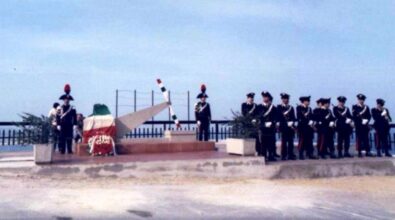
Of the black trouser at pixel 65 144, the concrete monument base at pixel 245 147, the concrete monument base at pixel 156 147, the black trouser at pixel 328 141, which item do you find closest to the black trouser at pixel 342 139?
the black trouser at pixel 328 141

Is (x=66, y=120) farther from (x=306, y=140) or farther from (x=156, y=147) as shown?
(x=306, y=140)

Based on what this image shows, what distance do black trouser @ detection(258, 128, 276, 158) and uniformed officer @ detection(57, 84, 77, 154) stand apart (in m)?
5.43

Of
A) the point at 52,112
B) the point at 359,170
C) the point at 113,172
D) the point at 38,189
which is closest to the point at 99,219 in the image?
the point at 38,189

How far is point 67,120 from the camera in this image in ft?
43.5

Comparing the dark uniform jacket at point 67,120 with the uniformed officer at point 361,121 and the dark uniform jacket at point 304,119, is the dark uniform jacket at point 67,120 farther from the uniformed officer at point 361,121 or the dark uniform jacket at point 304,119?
the uniformed officer at point 361,121

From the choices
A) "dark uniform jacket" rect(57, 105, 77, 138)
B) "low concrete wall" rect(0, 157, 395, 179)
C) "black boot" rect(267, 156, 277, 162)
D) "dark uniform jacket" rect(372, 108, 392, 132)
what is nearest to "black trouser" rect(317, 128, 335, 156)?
"low concrete wall" rect(0, 157, 395, 179)

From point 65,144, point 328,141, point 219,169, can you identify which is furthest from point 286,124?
point 65,144

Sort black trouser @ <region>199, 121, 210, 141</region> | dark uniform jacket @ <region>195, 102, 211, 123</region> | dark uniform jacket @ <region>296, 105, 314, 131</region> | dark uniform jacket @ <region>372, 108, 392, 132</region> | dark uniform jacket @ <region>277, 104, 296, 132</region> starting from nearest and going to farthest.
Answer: dark uniform jacket @ <region>277, 104, 296, 132</region>, dark uniform jacket @ <region>296, 105, 314, 131</region>, dark uniform jacket @ <region>372, 108, 392, 132</region>, dark uniform jacket @ <region>195, 102, 211, 123</region>, black trouser @ <region>199, 121, 210, 141</region>

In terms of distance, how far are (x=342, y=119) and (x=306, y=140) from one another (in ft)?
4.59

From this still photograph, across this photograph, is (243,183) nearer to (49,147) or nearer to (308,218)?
(308,218)

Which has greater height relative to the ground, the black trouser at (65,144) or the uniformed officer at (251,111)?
the uniformed officer at (251,111)

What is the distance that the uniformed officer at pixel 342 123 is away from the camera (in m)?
14.0

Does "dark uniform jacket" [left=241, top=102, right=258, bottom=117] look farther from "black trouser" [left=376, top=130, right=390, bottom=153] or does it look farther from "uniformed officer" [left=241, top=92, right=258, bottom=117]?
"black trouser" [left=376, top=130, right=390, bottom=153]

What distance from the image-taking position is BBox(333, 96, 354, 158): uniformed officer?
1397 centimetres
